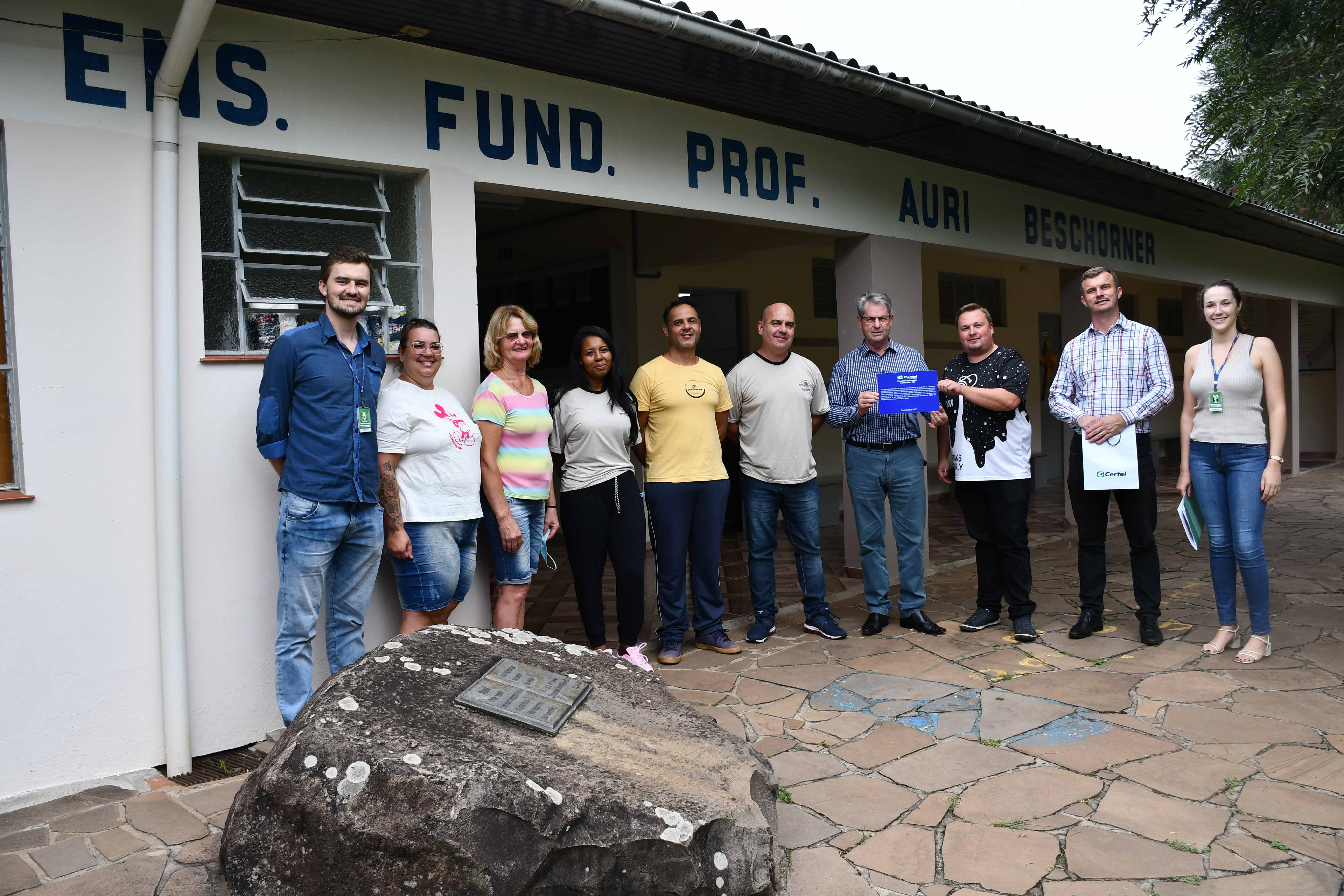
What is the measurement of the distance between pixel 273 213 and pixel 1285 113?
5496 mm

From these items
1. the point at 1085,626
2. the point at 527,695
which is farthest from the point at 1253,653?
the point at 527,695

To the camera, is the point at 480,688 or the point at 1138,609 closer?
the point at 480,688

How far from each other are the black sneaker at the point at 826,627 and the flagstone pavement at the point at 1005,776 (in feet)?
0.29

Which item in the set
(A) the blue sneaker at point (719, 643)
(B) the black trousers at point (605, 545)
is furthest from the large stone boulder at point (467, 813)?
(A) the blue sneaker at point (719, 643)

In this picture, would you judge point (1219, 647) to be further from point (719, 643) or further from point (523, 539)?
point (523, 539)

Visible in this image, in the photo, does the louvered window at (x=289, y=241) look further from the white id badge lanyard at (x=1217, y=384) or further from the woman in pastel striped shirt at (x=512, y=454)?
the white id badge lanyard at (x=1217, y=384)

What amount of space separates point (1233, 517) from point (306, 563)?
4.34 meters

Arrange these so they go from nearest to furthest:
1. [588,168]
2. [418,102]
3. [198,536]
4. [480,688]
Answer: [480,688]
[198,536]
[418,102]
[588,168]

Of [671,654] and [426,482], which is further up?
[426,482]

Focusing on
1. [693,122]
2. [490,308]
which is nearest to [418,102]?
[693,122]

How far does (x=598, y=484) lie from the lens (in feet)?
15.7

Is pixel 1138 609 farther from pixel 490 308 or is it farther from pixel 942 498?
pixel 490 308

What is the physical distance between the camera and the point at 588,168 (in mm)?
5152

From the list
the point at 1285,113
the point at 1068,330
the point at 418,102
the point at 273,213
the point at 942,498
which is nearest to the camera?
the point at 273,213
